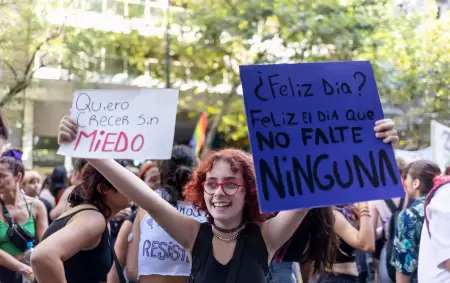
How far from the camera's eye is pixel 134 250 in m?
3.94

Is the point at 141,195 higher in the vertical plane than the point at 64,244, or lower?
higher

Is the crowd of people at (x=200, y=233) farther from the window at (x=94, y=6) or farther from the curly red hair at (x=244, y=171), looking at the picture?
the window at (x=94, y=6)

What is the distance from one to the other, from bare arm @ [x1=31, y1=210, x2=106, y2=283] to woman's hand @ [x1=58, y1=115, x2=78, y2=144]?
0.44 m

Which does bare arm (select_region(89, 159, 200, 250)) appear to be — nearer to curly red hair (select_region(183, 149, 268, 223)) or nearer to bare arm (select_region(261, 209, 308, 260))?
curly red hair (select_region(183, 149, 268, 223))

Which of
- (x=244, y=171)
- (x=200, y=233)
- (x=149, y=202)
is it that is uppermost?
(x=244, y=171)

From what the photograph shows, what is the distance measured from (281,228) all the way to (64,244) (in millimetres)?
999

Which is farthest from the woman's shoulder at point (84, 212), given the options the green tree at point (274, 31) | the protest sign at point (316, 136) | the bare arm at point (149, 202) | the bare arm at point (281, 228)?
the green tree at point (274, 31)

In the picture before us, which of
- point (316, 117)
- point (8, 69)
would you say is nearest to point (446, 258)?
point (316, 117)

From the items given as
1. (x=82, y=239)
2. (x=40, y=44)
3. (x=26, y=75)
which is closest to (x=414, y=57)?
(x=40, y=44)

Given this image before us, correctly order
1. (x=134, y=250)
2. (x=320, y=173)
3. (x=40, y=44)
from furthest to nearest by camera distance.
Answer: (x=40, y=44), (x=134, y=250), (x=320, y=173)

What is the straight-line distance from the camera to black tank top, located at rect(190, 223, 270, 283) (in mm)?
2791

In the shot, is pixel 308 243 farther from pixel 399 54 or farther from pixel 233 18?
pixel 399 54

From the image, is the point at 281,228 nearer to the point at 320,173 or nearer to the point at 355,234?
Result: the point at 320,173

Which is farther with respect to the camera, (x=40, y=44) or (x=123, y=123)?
(x=40, y=44)
